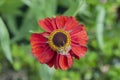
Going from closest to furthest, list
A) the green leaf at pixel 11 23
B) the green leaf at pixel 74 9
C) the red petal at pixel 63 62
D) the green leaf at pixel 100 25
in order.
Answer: the red petal at pixel 63 62 → the green leaf at pixel 74 9 → the green leaf at pixel 100 25 → the green leaf at pixel 11 23

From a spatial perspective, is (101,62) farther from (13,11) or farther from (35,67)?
(13,11)

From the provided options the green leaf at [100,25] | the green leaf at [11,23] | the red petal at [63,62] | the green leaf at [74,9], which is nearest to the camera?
the red petal at [63,62]

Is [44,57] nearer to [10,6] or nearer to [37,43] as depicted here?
[37,43]

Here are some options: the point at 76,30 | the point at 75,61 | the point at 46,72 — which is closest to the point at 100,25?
the point at 75,61

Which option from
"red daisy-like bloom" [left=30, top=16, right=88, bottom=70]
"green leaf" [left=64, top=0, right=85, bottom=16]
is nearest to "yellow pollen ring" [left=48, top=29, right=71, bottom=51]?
"red daisy-like bloom" [left=30, top=16, right=88, bottom=70]

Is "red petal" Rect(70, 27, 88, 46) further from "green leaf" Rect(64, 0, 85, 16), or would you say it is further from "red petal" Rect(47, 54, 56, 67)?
"green leaf" Rect(64, 0, 85, 16)

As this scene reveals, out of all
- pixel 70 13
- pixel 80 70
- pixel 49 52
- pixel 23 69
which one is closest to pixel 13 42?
pixel 23 69

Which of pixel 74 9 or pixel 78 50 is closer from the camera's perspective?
pixel 78 50

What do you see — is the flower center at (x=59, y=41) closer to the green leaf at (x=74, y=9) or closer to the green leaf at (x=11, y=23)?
the green leaf at (x=74, y=9)

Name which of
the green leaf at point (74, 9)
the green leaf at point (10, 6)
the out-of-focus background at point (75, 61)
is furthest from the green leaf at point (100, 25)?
the green leaf at point (10, 6)
